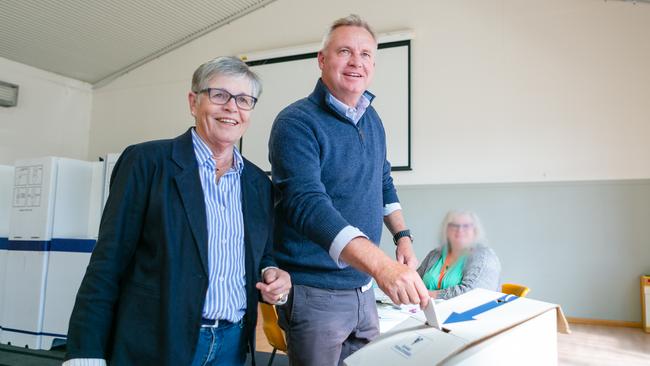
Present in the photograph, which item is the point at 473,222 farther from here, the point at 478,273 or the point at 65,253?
the point at 65,253

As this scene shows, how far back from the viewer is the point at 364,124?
4.41 ft

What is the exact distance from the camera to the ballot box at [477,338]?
2.11 feet

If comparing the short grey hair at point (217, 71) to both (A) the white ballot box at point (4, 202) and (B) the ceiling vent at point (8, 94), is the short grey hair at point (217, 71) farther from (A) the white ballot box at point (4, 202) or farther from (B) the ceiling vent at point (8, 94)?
(B) the ceiling vent at point (8, 94)

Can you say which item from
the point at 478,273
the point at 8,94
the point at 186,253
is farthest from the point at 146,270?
the point at 8,94

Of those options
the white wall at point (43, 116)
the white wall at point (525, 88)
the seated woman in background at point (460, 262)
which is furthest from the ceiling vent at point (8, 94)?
→ the seated woman in background at point (460, 262)

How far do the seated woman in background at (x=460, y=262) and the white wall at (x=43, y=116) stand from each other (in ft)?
21.6

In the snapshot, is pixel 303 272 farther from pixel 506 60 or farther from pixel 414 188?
pixel 506 60

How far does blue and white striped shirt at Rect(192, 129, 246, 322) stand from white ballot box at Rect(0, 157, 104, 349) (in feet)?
10.3

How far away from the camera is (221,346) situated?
1.08 metres

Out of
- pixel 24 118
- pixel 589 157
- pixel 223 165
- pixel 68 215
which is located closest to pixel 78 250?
pixel 68 215

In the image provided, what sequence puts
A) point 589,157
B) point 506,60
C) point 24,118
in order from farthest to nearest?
1. point 24,118
2. point 506,60
3. point 589,157

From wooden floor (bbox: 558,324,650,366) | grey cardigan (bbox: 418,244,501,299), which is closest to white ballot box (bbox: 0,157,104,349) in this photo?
grey cardigan (bbox: 418,244,501,299)

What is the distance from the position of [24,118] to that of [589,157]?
25.0 ft

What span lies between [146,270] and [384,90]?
4.74 meters
